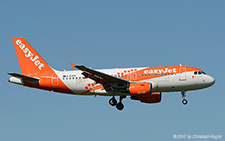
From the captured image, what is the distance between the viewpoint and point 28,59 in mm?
56438

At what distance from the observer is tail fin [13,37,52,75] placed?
55656mm

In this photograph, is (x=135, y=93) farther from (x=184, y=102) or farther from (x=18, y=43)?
(x=18, y=43)

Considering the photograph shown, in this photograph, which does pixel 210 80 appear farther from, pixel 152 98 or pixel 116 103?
pixel 116 103

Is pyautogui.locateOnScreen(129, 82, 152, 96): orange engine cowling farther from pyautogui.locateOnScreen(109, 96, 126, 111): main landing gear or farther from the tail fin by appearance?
the tail fin

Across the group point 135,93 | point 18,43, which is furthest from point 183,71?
point 18,43

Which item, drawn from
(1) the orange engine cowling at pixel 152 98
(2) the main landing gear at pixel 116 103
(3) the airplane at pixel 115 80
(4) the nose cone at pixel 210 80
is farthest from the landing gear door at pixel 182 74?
(2) the main landing gear at pixel 116 103

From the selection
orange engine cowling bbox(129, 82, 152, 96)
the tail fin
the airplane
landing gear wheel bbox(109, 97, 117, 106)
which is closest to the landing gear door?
the airplane

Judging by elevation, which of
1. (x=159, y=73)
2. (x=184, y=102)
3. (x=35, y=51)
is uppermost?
(x=35, y=51)

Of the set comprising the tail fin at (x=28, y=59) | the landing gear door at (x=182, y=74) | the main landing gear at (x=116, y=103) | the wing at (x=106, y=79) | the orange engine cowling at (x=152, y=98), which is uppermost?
the tail fin at (x=28, y=59)

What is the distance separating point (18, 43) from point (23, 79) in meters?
6.21

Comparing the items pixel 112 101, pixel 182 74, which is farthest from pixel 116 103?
pixel 182 74

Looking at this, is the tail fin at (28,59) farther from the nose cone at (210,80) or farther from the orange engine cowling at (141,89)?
the nose cone at (210,80)

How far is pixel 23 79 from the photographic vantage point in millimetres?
53750

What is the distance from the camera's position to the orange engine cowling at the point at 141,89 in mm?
49669
